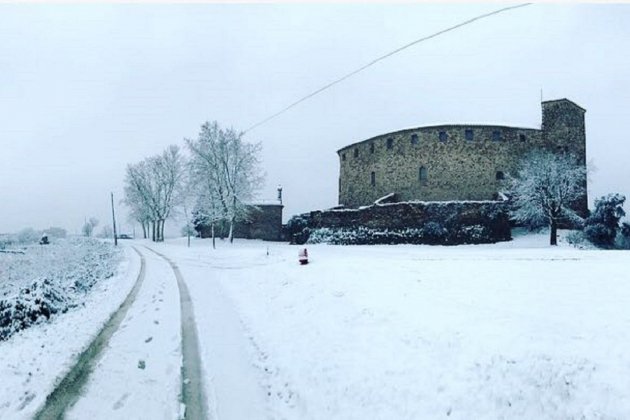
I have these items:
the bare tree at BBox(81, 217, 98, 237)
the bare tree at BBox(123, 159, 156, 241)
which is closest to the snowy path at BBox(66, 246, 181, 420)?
the bare tree at BBox(123, 159, 156, 241)

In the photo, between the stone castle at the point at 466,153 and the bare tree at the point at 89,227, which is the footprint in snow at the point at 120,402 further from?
the bare tree at the point at 89,227

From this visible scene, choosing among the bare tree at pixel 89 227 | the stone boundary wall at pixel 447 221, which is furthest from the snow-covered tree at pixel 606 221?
the bare tree at pixel 89 227

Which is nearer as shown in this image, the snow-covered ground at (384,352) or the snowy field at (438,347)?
the snowy field at (438,347)

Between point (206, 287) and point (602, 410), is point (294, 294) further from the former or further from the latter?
point (602, 410)

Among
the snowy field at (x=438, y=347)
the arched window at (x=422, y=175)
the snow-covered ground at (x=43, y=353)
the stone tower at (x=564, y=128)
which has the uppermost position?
the stone tower at (x=564, y=128)

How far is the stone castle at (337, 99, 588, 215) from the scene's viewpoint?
137ft

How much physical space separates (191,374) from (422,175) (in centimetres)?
3963

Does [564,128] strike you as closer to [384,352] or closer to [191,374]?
[384,352]

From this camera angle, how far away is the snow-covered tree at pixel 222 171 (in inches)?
1687

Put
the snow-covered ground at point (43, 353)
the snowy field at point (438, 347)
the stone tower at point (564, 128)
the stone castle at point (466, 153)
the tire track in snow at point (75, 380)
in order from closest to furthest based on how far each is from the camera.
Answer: the snowy field at point (438, 347)
the tire track in snow at point (75, 380)
the snow-covered ground at point (43, 353)
the stone castle at point (466, 153)
the stone tower at point (564, 128)

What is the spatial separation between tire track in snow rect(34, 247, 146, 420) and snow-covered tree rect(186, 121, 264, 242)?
3361 centimetres

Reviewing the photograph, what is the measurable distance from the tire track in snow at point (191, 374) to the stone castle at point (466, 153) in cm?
3607

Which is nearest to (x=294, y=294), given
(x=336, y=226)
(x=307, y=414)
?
(x=307, y=414)

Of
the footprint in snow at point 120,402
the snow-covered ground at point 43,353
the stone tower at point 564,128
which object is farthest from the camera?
the stone tower at point 564,128
